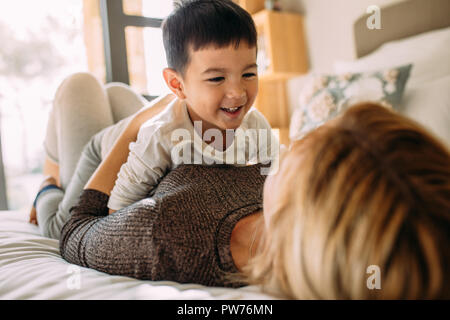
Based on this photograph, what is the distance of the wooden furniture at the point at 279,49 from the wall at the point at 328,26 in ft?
0.31

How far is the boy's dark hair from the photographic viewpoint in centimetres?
102

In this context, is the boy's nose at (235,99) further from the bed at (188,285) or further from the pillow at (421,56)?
the pillow at (421,56)

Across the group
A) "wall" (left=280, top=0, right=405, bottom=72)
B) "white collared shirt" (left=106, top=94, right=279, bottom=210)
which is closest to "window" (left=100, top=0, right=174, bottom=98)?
"wall" (left=280, top=0, right=405, bottom=72)

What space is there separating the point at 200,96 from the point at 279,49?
226 centimetres

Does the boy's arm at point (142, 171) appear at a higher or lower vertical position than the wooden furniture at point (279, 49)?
lower

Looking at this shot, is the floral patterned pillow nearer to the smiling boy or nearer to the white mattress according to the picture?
the smiling boy

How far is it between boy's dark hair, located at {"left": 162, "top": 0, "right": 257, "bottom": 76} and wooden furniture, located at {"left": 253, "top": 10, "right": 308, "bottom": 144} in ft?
6.60

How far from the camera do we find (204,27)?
1038mm

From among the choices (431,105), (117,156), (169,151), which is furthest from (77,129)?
(431,105)

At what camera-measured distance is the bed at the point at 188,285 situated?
56 cm

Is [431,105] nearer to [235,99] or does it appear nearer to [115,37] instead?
[235,99]

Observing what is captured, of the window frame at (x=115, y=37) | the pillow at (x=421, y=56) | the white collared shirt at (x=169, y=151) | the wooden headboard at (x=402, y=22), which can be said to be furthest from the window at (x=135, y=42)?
the white collared shirt at (x=169, y=151)
